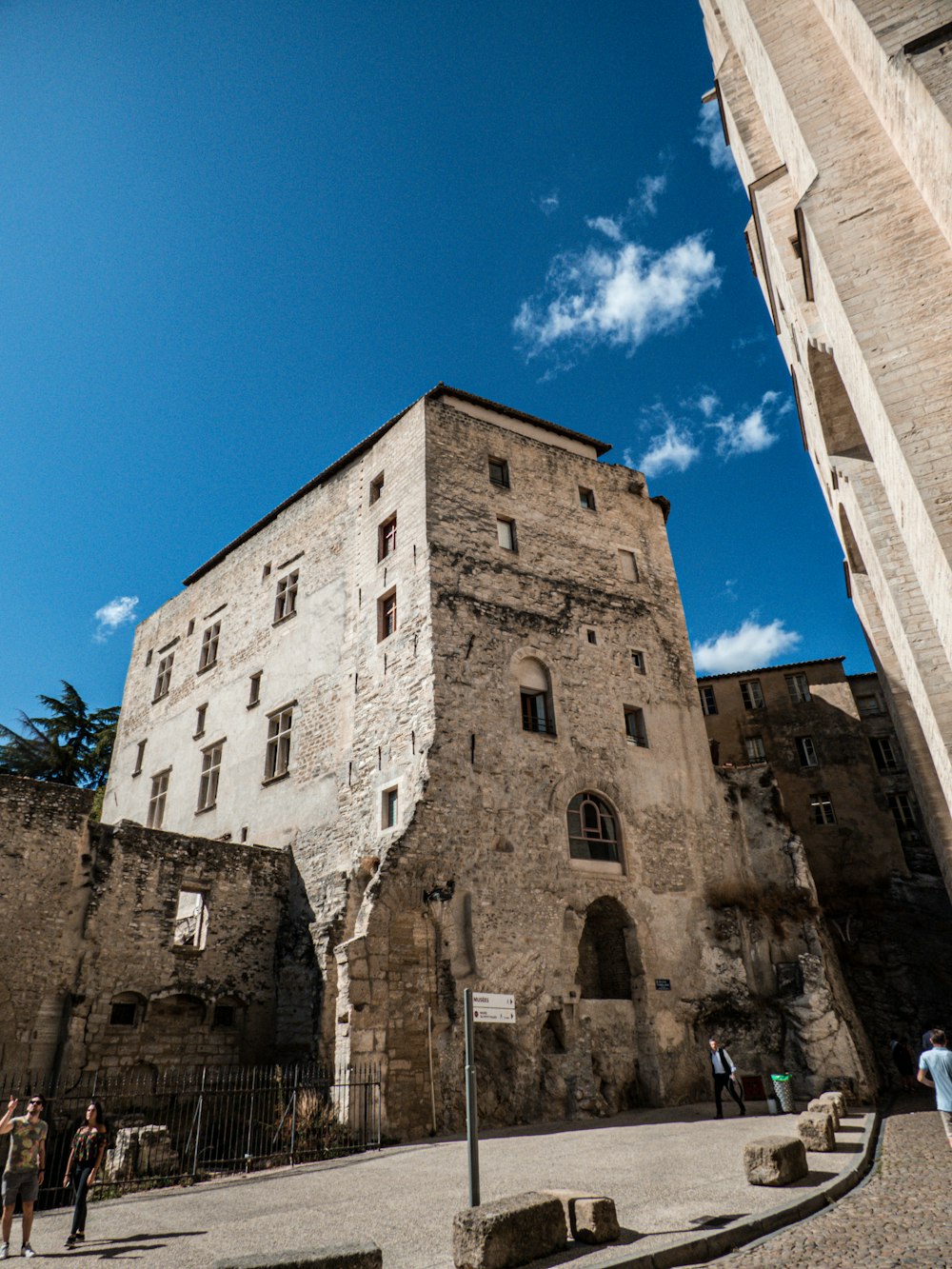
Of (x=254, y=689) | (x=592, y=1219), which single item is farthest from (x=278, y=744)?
(x=592, y=1219)

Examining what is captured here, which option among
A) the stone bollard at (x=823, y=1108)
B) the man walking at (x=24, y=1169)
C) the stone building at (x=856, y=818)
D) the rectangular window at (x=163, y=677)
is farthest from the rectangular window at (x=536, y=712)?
the rectangular window at (x=163, y=677)

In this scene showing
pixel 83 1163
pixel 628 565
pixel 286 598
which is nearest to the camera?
pixel 83 1163

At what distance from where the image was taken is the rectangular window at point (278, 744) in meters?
20.4

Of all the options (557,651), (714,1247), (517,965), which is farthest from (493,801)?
(714,1247)

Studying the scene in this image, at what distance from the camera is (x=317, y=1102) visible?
13055 mm

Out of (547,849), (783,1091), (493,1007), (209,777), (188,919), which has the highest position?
(209,777)

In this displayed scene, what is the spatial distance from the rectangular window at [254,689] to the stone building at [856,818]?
13.1 metres

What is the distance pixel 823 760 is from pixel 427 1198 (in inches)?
996

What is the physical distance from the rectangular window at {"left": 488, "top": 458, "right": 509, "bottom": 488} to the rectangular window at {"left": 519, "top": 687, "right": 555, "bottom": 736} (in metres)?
5.91

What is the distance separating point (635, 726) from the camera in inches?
784

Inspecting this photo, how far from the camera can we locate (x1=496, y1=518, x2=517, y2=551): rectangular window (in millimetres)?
20094

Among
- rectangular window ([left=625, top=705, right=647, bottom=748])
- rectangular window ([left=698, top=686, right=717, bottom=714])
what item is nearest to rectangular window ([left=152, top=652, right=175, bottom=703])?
rectangular window ([left=625, top=705, right=647, bottom=748])

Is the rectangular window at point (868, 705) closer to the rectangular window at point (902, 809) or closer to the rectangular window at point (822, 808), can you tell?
the rectangular window at point (902, 809)

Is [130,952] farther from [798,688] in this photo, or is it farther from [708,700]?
[798,688]
